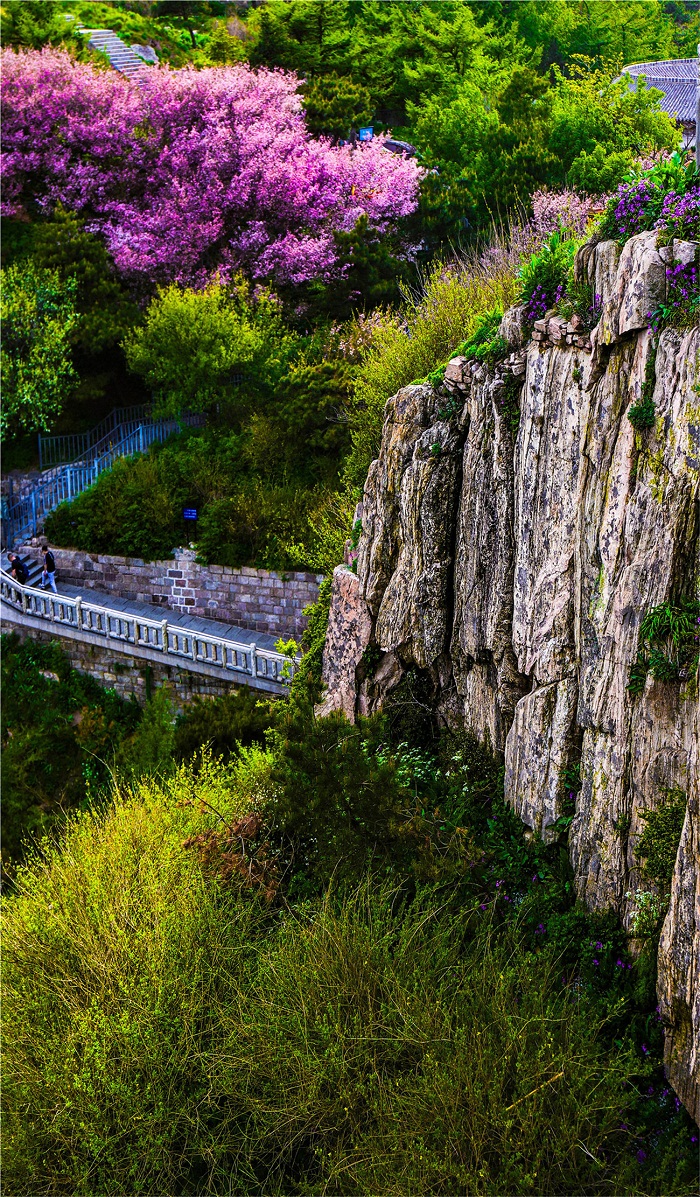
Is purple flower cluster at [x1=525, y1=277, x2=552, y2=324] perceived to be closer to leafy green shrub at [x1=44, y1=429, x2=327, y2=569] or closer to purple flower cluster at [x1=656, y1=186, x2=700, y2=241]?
purple flower cluster at [x1=656, y1=186, x2=700, y2=241]

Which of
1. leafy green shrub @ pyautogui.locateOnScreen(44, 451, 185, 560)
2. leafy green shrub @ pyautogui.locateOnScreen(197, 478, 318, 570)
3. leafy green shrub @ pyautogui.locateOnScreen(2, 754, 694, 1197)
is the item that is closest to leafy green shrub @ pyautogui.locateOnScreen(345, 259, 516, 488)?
leafy green shrub @ pyautogui.locateOnScreen(197, 478, 318, 570)

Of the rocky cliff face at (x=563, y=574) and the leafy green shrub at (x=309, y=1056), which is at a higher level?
the rocky cliff face at (x=563, y=574)

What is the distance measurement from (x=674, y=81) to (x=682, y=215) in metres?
19.1

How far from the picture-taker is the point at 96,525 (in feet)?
79.1

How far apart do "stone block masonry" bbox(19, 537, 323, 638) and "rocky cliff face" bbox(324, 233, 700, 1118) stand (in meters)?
6.42

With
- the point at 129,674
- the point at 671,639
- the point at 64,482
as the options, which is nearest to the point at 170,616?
→ the point at 129,674

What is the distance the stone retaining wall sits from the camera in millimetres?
21183

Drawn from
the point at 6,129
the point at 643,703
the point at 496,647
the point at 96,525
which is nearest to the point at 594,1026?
the point at 643,703

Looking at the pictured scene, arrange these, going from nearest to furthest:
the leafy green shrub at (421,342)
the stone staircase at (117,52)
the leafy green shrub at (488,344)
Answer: the leafy green shrub at (488,344) < the leafy green shrub at (421,342) < the stone staircase at (117,52)

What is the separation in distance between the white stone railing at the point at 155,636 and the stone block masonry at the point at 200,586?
1102mm

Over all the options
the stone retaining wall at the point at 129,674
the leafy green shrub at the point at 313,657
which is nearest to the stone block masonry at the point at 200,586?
the stone retaining wall at the point at 129,674

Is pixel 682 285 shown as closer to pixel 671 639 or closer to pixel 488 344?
pixel 671 639

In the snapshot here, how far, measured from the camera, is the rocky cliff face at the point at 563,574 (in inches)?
356

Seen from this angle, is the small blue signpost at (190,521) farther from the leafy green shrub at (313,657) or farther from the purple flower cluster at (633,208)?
the purple flower cluster at (633,208)
